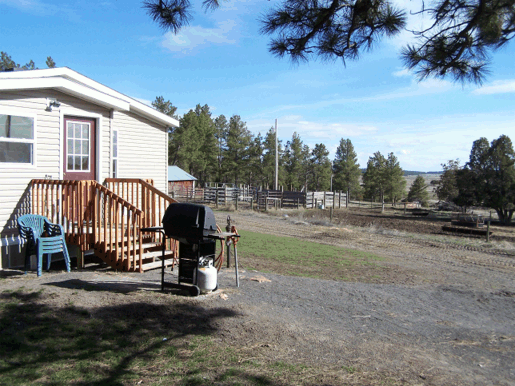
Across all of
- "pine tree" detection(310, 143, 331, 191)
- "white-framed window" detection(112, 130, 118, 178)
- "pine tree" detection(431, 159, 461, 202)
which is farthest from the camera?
"pine tree" detection(310, 143, 331, 191)

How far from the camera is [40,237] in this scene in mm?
7305

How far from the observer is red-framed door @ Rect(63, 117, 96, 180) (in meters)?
8.59

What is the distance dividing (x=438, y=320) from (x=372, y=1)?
189 inches

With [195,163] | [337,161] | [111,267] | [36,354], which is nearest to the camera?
[36,354]

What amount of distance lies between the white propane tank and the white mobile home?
1665 mm

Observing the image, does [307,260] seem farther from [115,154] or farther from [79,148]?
[79,148]

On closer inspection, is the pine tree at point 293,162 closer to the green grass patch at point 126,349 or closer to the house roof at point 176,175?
the house roof at point 176,175

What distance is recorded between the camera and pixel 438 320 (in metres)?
6.42

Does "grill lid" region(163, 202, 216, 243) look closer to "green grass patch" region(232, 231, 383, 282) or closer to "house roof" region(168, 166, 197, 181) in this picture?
"green grass patch" region(232, 231, 383, 282)

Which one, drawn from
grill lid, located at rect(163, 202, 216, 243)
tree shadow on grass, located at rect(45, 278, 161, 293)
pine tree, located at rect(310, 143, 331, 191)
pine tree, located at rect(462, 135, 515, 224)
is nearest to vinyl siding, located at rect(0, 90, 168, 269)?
tree shadow on grass, located at rect(45, 278, 161, 293)

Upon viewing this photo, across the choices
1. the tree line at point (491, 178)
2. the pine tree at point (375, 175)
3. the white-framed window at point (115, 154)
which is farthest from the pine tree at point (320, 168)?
the white-framed window at point (115, 154)

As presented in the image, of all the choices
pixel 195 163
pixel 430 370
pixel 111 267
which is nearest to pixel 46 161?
pixel 111 267

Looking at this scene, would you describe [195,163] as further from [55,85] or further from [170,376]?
[170,376]

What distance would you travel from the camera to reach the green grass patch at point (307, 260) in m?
9.60
